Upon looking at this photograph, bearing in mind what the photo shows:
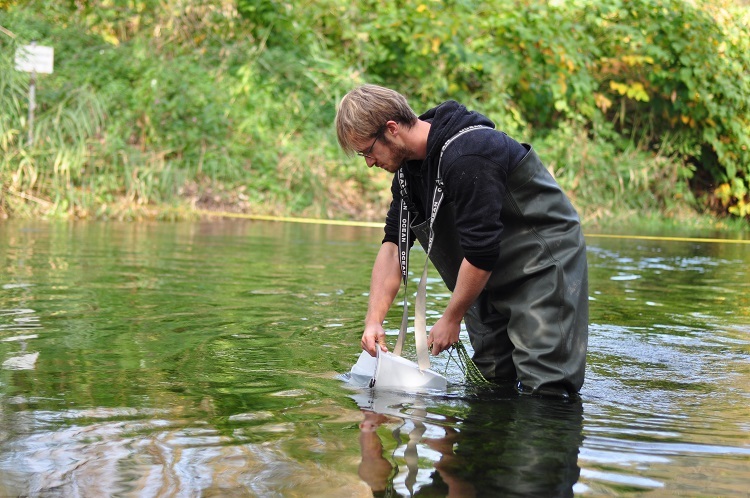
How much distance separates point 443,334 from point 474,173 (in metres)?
0.68

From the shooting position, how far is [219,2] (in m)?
17.9

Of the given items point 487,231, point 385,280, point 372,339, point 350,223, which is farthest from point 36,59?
point 487,231

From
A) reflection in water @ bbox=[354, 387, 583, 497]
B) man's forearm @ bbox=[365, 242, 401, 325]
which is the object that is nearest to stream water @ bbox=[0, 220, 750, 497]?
reflection in water @ bbox=[354, 387, 583, 497]

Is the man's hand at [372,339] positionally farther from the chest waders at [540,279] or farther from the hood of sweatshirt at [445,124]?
the hood of sweatshirt at [445,124]

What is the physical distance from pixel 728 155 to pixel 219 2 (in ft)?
29.9

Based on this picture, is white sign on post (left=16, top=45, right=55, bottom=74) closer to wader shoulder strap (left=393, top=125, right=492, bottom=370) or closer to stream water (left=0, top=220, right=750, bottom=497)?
stream water (left=0, top=220, right=750, bottom=497)

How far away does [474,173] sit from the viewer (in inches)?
146

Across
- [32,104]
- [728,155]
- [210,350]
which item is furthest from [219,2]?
[210,350]

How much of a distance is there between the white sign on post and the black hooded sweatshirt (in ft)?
37.2

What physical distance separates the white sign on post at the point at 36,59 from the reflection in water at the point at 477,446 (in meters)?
11.3

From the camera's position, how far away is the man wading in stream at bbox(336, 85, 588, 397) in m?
3.75

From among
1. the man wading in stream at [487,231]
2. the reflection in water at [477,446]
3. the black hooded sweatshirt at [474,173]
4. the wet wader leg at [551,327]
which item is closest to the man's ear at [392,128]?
the man wading in stream at [487,231]

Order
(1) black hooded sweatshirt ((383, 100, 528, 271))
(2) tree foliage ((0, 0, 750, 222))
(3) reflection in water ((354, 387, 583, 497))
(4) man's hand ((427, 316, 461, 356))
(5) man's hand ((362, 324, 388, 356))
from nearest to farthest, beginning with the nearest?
(3) reflection in water ((354, 387, 583, 497)) < (1) black hooded sweatshirt ((383, 100, 528, 271)) < (4) man's hand ((427, 316, 461, 356)) < (5) man's hand ((362, 324, 388, 356)) < (2) tree foliage ((0, 0, 750, 222))

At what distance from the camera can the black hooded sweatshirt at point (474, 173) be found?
371 centimetres
